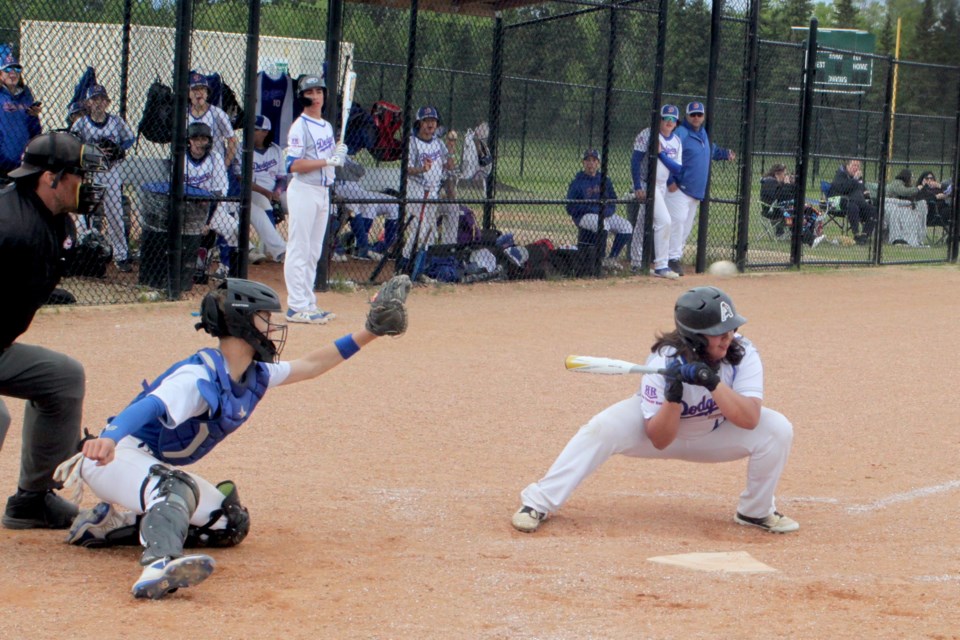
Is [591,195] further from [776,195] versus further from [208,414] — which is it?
[208,414]

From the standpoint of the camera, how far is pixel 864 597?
154 inches

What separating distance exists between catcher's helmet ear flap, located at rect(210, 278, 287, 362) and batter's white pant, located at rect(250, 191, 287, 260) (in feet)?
27.4

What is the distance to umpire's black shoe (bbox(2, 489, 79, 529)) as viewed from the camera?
4617mm

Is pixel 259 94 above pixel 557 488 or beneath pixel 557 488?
above

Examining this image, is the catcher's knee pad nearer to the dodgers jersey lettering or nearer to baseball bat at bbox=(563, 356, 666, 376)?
baseball bat at bbox=(563, 356, 666, 376)

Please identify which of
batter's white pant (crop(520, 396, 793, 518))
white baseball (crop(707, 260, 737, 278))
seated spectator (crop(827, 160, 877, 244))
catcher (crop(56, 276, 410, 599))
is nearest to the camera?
catcher (crop(56, 276, 410, 599))

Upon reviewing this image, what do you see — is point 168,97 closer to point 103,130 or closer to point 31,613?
point 103,130

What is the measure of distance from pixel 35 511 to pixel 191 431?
82cm

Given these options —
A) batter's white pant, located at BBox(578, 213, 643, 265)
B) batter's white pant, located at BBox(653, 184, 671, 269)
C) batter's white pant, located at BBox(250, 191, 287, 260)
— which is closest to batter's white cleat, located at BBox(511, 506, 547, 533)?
batter's white pant, located at BBox(250, 191, 287, 260)

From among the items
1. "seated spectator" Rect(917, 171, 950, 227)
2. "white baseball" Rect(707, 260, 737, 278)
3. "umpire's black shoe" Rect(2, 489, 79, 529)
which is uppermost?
"seated spectator" Rect(917, 171, 950, 227)

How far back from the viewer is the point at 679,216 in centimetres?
1391

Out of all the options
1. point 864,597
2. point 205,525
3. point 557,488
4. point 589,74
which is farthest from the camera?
point 589,74

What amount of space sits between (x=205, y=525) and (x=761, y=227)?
51.4 ft

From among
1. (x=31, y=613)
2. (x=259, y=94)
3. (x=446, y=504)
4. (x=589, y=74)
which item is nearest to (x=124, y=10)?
(x=259, y=94)
